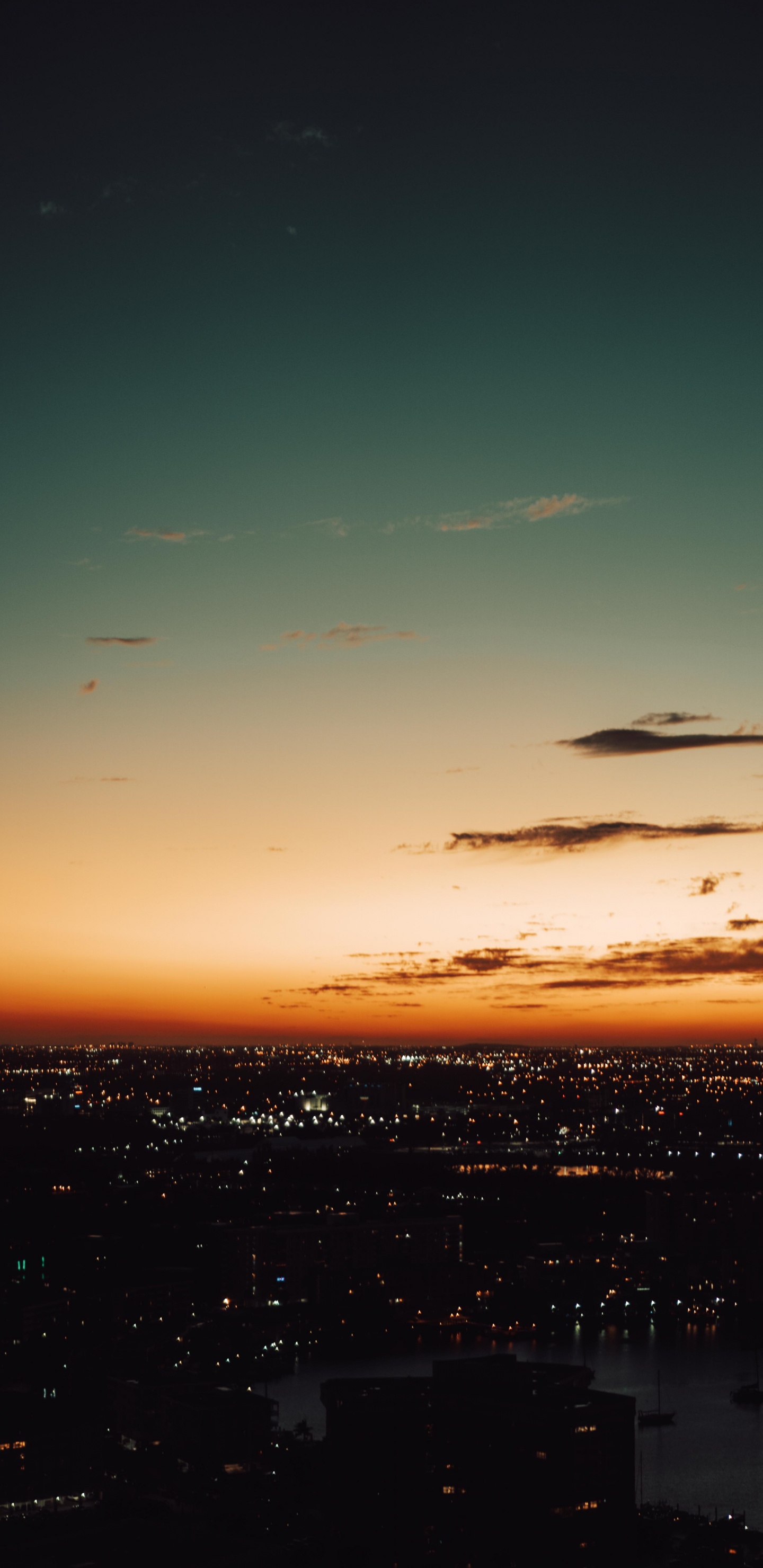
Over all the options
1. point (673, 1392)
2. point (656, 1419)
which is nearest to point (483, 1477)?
point (656, 1419)

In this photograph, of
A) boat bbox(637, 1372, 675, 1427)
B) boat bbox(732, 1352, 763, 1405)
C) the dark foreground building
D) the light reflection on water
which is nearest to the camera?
the dark foreground building

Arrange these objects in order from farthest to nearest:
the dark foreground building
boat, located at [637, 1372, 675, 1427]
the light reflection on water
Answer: boat, located at [637, 1372, 675, 1427] < the light reflection on water < the dark foreground building

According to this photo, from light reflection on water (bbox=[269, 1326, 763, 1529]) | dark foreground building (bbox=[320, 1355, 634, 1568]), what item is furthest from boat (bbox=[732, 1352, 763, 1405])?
dark foreground building (bbox=[320, 1355, 634, 1568])

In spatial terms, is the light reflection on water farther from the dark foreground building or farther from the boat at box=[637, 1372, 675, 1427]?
the dark foreground building

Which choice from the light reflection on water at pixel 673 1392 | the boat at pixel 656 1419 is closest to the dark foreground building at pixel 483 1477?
the light reflection on water at pixel 673 1392

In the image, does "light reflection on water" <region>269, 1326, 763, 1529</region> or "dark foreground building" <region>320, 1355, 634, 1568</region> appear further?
"light reflection on water" <region>269, 1326, 763, 1529</region>

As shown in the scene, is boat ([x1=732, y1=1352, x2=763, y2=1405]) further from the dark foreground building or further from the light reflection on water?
the dark foreground building

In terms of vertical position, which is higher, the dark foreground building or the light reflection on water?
the dark foreground building
